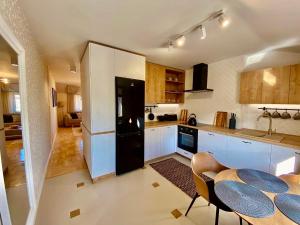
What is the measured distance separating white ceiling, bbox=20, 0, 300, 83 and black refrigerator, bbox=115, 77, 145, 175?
0.73m

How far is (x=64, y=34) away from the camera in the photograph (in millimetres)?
2021

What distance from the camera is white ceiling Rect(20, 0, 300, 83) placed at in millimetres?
1396

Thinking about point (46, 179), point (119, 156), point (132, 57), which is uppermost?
point (132, 57)

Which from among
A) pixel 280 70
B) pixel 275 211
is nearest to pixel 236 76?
pixel 280 70

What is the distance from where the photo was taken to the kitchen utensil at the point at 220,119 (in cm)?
317

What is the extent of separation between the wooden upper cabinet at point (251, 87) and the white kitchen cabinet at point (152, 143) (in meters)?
1.90

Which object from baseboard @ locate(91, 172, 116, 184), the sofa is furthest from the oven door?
the sofa

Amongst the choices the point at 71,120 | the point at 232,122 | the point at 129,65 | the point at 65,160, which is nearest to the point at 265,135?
the point at 232,122

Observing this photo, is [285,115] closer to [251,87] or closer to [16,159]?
[251,87]

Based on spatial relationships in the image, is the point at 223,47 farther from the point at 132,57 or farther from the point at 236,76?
the point at 132,57

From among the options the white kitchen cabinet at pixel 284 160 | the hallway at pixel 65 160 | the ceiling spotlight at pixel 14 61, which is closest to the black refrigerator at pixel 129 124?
the hallway at pixel 65 160

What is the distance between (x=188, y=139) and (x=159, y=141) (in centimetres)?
71

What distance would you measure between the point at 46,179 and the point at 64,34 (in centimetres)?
249

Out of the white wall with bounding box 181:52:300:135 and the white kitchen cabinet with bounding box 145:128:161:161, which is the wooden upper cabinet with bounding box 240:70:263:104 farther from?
the white kitchen cabinet with bounding box 145:128:161:161
